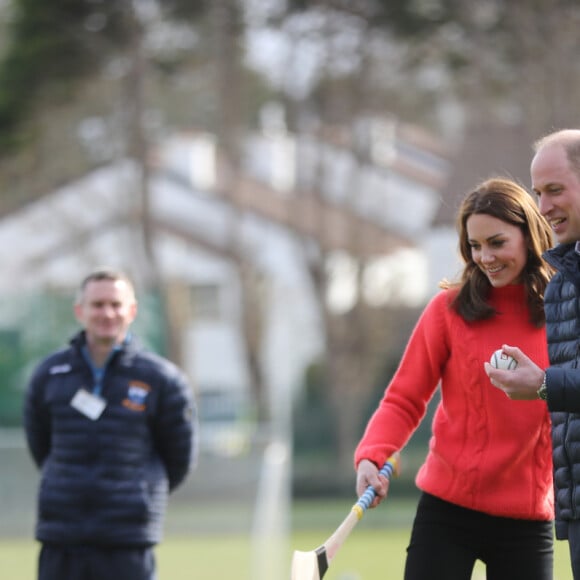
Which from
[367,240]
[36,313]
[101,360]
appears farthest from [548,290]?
[367,240]

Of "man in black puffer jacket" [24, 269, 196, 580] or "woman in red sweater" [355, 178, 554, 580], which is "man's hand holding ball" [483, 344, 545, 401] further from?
"man in black puffer jacket" [24, 269, 196, 580]

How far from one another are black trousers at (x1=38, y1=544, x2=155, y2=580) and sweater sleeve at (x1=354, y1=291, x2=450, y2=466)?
5.55 ft

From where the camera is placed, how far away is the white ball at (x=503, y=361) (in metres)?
3.78

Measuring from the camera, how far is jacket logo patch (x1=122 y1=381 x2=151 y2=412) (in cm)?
573

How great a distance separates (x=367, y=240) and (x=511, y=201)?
25.5 meters

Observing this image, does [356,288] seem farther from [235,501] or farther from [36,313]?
[235,501]

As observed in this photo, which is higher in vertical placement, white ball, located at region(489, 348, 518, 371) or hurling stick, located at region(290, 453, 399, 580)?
white ball, located at region(489, 348, 518, 371)

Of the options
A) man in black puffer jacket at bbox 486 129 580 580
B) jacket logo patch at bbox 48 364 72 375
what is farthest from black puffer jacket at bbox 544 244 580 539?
jacket logo patch at bbox 48 364 72 375

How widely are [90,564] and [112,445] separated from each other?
1.59ft

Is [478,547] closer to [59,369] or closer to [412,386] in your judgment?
[412,386]

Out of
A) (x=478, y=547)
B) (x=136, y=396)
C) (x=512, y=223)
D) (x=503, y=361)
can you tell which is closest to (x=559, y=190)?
(x=512, y=223)

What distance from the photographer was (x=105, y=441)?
18.6ft

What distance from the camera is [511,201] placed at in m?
4.20

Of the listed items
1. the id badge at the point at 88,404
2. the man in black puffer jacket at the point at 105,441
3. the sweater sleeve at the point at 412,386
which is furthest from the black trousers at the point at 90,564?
the sweater sleeve at the point at 412,386
